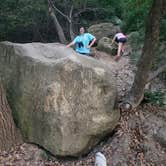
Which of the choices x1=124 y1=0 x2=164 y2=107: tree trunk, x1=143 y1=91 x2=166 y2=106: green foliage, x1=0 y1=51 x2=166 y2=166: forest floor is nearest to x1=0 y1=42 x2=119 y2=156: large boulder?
x1=0 y1=51 x2=166 y2=166: forest floor

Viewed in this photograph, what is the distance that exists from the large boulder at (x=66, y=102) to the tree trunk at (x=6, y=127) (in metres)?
0.30

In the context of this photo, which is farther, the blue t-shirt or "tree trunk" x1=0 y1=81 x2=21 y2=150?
the blue t-shirt

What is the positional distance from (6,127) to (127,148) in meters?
2.16

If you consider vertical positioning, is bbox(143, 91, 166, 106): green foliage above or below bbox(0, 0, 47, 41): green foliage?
above

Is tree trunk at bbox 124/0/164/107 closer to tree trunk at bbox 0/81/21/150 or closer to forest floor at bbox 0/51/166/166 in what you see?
forest floor at bbox 0/51/166/166

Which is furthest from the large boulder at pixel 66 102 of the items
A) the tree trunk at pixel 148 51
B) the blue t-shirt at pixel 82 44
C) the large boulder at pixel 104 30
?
the large boulder at pixel 104 30

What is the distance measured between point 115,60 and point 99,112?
5.17 meters

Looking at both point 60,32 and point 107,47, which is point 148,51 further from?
point 60,32

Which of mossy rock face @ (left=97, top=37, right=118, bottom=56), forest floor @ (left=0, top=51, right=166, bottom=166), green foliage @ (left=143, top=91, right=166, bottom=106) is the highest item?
green foliage @ (left=143, top=91, right=166, bottom=106)

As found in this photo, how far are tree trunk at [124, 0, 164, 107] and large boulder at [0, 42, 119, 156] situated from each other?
601 millimetres

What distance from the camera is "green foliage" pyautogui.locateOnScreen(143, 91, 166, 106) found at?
6.66m

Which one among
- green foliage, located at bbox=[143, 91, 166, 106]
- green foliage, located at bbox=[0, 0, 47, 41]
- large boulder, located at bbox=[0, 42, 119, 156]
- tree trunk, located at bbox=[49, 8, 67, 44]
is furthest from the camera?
green foliage, located at bbox=[0, 0, 47, 41]

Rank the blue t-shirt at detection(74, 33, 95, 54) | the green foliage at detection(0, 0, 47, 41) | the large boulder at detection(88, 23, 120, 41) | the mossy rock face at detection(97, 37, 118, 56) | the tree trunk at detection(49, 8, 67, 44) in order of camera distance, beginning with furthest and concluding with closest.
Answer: the green foliage at detection(0, 0, 47, 41) < the tree trunk at detection(49, 8, 67, 44) < the large boulder at detection(88, 23, 120, 41) < the mossy rock face at detection(97, 37, 118, 56) < the blue t-shirt at detection(74, 33, 95, 54)

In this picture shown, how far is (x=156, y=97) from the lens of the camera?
6746 mm
